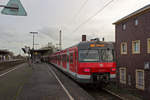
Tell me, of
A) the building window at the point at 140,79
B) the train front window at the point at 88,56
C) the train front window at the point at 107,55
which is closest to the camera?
the train front window at the point at 88,56

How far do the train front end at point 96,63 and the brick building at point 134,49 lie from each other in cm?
712

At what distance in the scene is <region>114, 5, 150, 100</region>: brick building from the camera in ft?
50.5

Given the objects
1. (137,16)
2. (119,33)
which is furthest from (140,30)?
(119,33)

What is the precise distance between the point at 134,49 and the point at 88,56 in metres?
11.1

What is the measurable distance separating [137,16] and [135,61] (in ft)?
16.6

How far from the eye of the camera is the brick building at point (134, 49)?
50.5 feet

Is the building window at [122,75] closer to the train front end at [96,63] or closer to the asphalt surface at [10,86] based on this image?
the train front end at [96,63]

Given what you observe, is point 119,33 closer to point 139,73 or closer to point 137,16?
point 137,16

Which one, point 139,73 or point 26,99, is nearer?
point 26,99

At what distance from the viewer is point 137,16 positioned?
16.9 m

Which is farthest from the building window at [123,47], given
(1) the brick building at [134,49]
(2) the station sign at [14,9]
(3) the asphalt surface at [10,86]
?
(2) the station sign at [14,9]

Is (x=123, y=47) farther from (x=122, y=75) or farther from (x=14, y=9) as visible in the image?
(x=14, y=9)

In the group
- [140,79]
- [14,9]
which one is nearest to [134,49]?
[140,79]

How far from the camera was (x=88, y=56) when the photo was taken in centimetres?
858
